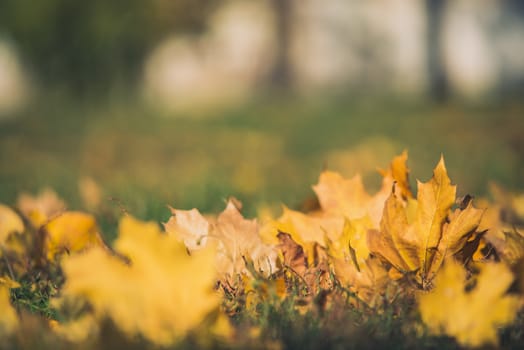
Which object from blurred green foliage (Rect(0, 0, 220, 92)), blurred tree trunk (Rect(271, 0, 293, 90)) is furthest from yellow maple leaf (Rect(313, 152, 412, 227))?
blurred tree trunk (Rect(271, 0, 293, 90))

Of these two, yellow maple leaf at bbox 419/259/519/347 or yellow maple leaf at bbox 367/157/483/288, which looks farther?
yellow maple leaf at bbox 367/157/483/288

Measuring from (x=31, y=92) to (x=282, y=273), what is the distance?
6.88 m

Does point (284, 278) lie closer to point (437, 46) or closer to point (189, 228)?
point (189, 228)

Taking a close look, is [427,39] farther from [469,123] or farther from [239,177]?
[239,177]

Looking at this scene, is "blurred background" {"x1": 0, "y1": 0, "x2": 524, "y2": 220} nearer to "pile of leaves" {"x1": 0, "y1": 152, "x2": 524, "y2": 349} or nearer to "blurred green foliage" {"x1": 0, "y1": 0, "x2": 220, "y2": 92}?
"blurred green foliage" {"x1": 0, "y1": 0, "x2": 220, "y2": 92}

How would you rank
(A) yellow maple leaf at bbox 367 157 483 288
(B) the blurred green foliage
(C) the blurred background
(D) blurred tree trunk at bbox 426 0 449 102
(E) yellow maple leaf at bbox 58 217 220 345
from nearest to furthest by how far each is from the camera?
1. (E) yellow maple leaf at bbox 58 217 220 345
2. (A) yellow maple leaf at bbox 367 157 483 288
3. (C) the blurred background
4. (B) the blurred green foliage
5. (D) blurred tree trunk at bbox 426 0 449 102

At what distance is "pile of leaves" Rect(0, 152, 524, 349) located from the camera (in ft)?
2.60

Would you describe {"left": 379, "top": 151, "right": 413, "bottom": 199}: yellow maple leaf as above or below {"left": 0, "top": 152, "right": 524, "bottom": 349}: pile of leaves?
above

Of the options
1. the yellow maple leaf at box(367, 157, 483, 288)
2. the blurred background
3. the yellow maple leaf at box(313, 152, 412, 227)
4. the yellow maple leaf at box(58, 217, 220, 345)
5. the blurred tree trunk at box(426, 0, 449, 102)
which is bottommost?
the yellow maple leaf at box(58, 217, 220, 345)

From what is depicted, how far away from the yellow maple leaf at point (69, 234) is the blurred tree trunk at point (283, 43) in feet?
44.8

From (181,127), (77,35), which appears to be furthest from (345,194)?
(77,35)

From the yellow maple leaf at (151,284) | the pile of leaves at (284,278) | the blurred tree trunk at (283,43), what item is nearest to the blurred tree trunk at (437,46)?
the blurred tree trunk at (283,43)

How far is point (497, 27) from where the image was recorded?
16.0m

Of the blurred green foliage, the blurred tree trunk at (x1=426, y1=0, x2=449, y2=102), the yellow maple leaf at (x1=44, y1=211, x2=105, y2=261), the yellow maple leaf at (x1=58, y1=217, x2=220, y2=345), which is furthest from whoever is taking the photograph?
the blurred tree trunk at (x1=426, y1=0, x2=449, y2=102)
